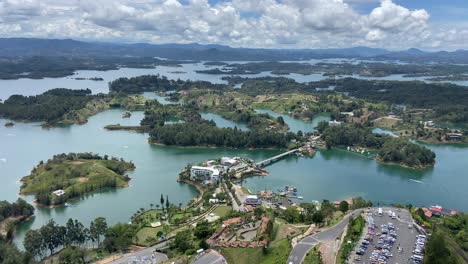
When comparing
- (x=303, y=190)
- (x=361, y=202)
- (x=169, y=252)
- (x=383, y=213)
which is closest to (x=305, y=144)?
(x=303, y=190)

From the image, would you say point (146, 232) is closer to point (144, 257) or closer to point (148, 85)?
point (144, 257)

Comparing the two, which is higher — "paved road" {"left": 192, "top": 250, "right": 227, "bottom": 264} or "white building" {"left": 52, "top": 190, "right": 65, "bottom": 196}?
"paved road" {"left": 192, "top": 250, "right": 227, "bottom": 264}

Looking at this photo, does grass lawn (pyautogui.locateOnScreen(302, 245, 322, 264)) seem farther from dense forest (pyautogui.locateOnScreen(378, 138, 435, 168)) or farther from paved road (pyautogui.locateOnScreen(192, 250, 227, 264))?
dense forest (pyautogui.locateOnScreen(378, 138, 435, 168))

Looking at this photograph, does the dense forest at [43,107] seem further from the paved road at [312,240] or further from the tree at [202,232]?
the paved road at [312,240]

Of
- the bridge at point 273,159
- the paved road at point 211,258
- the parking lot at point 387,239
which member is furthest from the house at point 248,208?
the bridge at point 273,159

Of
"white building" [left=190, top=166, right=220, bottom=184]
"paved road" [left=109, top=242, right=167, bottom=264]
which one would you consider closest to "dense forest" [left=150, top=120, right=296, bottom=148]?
"white building" [left=190, top=166, right=220, bottom=184]

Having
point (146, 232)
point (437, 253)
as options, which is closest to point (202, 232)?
point (146, 232)
